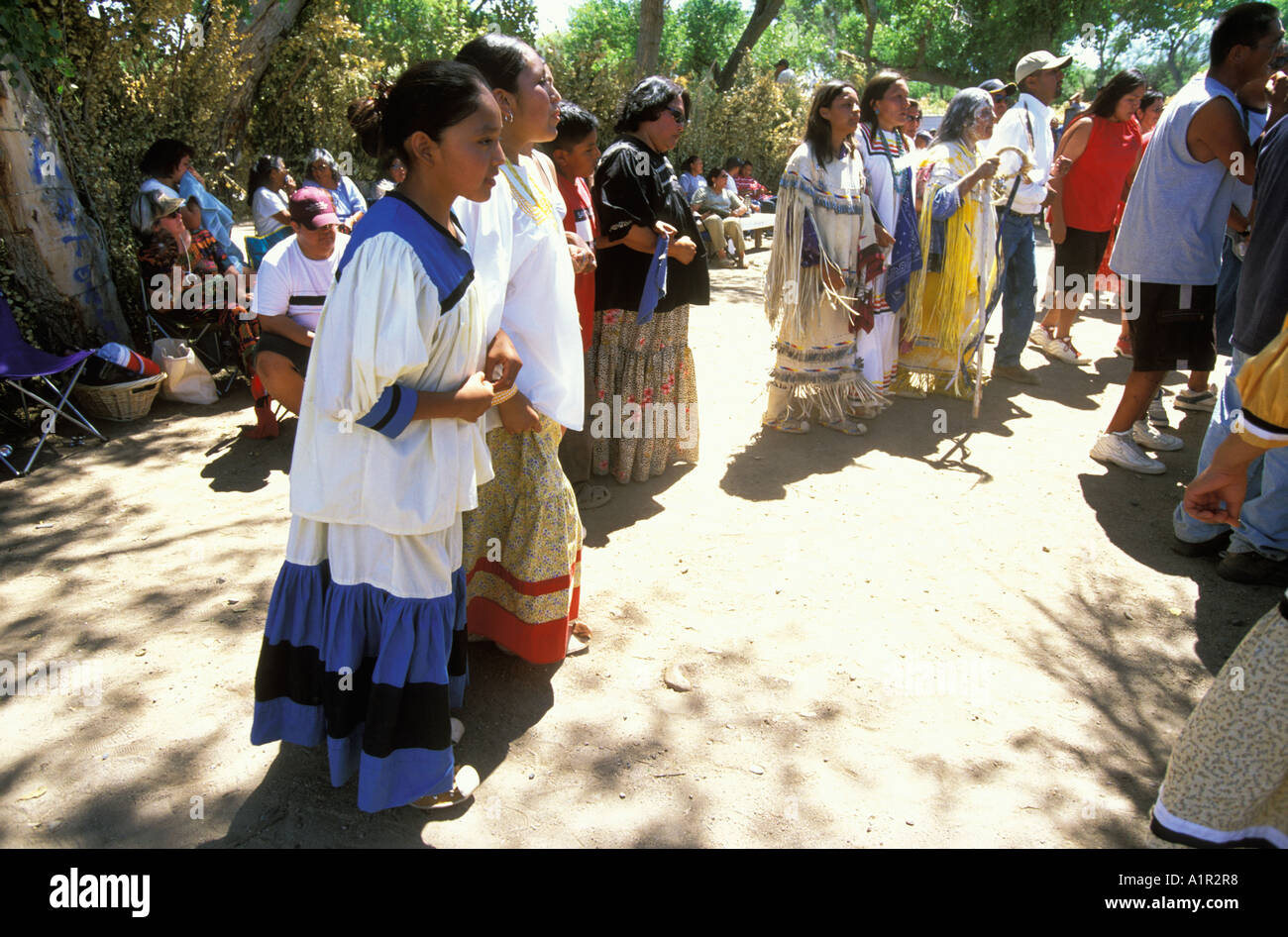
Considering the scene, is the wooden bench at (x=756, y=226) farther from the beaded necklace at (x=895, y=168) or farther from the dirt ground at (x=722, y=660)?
the dirt ground at (x=722, y=660)

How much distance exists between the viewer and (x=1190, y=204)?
4.31 meters

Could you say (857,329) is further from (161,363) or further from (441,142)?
(161,363)

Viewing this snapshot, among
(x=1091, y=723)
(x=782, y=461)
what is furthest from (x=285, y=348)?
(x=1091, y=723)

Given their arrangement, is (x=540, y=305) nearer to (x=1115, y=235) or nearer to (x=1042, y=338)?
(x=1115, y=235)

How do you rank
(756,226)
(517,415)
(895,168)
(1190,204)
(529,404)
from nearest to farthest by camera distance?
1. (517,415)
2. (529,404)
3. (1190,204)
4. (895,168)
5. (756,226)

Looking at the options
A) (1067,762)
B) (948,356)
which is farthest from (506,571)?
(948,356)

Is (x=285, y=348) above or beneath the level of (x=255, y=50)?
beneath

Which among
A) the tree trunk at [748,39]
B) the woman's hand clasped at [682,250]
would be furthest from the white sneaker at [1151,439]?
the tree trunk at [748,39]

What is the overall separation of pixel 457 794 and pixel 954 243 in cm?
470

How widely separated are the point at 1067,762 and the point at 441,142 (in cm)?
Answer: 253

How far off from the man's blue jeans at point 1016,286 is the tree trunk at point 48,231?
20.0ft

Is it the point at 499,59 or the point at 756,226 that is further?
the point at 756,226

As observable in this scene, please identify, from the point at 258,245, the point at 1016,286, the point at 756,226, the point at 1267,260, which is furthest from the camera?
the point at 756,226

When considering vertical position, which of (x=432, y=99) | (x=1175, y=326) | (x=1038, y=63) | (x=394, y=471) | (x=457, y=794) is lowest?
(x=457, y=794)
